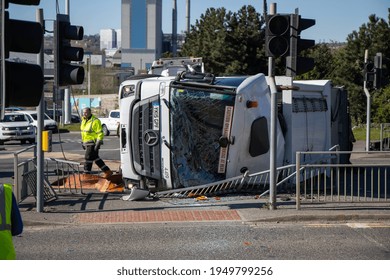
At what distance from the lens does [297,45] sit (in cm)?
1143

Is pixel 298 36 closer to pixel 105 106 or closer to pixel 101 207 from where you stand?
pixel 101 207

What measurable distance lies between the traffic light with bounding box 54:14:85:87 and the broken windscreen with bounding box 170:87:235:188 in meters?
2.37

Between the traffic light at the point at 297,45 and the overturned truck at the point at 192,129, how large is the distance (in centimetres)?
82

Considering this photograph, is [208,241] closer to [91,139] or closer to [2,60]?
[2,60]

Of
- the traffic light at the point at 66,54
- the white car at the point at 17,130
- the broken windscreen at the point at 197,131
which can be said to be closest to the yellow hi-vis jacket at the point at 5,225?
the traffic light at the point at 66,54

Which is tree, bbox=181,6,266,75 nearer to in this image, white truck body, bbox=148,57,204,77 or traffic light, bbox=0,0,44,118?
white truck body, bbox=148,57,204,77

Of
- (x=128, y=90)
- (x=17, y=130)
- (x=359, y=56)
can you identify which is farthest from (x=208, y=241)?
(x=359, y=56)

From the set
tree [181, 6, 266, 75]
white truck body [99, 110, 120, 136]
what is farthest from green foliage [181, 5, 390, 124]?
white truck body [99, 110, 120, 136]

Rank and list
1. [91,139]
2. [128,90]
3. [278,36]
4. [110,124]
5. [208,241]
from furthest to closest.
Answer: [110,124] < [91,139] < [128,90] < [278,36] < [208,241]

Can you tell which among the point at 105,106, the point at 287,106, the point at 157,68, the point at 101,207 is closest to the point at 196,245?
the point at 101,207

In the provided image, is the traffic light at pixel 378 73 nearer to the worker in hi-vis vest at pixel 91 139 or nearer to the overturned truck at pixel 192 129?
the worker in hi-vis vest at pixel 91 139

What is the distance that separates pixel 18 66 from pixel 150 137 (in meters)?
8.19

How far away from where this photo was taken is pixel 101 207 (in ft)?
39.9
